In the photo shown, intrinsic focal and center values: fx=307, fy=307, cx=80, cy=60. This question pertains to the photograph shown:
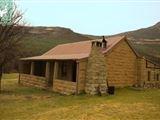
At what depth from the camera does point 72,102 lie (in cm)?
2139

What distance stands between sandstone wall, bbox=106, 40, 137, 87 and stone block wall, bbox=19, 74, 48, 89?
6.97 m

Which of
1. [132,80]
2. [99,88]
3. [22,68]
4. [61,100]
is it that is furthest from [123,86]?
[22,68]

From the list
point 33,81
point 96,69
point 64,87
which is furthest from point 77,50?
point 96,69

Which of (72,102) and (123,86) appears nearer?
(72,102)

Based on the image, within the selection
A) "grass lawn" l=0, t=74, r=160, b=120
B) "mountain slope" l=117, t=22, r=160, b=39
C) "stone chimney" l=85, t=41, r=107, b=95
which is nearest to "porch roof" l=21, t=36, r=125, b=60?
"stone chimney" l=85, t=41, r=107, b=95

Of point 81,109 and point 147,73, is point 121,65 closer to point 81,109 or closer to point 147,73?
point 147,73

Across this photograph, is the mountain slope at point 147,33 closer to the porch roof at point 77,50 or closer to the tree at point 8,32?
the porch roof at point 77,50

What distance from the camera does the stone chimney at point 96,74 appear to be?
2483cm

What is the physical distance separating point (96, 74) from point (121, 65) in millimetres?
6367

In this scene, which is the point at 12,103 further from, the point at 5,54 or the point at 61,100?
the point at 5,54

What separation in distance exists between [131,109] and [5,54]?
1484cm

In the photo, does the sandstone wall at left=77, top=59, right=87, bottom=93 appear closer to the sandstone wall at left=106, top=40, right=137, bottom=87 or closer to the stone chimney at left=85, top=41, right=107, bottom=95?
the stone chimney at left=85, top=41, right=107, bottom=95

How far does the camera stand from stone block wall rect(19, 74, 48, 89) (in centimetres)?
3173

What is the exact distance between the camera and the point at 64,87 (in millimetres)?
27359
